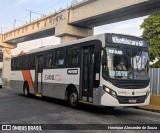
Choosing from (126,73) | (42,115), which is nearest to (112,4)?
(126,73)

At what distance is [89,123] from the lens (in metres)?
10.2

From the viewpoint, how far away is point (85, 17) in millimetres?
26062

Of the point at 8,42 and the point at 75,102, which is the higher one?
the point at 8,42

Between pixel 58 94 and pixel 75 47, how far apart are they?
2.80 metres

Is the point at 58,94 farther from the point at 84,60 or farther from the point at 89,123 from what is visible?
the point at 89,123

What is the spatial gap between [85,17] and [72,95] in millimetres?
12854

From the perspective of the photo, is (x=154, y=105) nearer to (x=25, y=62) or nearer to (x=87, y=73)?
(x=87, y=73)

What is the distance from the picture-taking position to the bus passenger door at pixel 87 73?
1279 centimetres

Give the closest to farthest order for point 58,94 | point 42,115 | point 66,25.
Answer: point 42,115, point 58,94, point 66,25

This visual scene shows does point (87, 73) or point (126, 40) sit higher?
Result: point (126, 40)

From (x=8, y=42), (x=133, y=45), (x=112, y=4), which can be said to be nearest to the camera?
(x=133, y=45)

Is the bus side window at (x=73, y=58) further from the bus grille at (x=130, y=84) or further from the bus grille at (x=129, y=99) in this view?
the bus grille at (x=129, y=99)

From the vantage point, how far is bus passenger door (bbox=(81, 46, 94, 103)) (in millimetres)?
12789

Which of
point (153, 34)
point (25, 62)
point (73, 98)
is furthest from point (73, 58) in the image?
point (153, 34)
